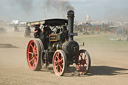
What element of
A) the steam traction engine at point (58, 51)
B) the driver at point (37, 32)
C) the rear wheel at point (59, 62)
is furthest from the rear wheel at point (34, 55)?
the rear wheel at point (59, 62)

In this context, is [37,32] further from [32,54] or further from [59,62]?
[59,62]

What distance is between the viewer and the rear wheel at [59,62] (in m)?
7.94

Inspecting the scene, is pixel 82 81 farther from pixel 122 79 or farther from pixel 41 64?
pixel 41 64

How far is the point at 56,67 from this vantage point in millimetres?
8539

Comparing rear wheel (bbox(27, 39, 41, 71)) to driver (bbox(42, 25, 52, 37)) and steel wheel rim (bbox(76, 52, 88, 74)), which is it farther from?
steel wheel rim (bbox(76, 52, 88, 74))

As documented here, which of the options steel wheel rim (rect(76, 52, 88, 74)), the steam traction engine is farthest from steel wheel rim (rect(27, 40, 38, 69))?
steel wheel rim (rect(76, 52, 88, 74))

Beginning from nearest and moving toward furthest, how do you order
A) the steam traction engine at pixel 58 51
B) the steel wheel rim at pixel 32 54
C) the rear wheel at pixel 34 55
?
the steam traction engine at pixel 58 51 → the rear wheel at pixel 34 55 → the steel wheel rim at pixel 32 54

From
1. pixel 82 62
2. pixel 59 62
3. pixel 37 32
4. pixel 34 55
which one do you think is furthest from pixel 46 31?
pixel 82 62

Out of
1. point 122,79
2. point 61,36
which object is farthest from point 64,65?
point 122,79

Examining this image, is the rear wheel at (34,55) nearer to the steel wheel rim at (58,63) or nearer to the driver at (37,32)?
the driver at (37,32)

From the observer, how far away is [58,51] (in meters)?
8.30

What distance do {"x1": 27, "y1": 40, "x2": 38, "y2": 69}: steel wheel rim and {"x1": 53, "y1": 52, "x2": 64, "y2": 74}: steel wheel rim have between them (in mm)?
1253

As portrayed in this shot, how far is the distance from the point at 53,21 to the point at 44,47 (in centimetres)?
116

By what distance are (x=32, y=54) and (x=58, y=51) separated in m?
1.79
